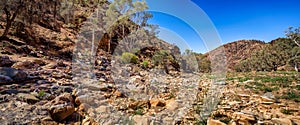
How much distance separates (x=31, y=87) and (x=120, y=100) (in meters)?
3.47

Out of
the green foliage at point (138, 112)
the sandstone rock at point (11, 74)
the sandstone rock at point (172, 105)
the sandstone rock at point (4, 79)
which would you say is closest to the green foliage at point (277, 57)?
the sandstone rock at point (172, 105)

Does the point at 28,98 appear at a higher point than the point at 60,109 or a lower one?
higher

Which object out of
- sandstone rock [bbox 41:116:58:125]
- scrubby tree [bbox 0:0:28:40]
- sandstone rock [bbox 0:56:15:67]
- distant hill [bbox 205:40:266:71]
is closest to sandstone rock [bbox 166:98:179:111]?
sandstone rock [bbox 41:116:58:125]

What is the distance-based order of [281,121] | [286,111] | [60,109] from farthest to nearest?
[286,111] → [60,109] → [281,121]

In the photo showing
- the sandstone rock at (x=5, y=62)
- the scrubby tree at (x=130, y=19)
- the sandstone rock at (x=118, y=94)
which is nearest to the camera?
the sandstone rock at (x=118, y=94)

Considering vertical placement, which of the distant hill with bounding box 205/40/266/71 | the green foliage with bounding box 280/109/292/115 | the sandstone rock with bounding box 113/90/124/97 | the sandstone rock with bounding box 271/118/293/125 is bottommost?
the sandstone rock with bounding box 271/118/293/125

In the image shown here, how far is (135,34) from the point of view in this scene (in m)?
21.2

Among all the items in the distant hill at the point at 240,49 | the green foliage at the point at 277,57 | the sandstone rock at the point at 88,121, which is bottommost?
the sandstone rock at the point at 88,121

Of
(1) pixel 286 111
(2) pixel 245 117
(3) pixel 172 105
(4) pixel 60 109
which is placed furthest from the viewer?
(3) pixel 172 105

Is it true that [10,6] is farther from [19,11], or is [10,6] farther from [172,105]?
[172,105]

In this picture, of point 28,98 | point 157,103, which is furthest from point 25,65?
point 157,103

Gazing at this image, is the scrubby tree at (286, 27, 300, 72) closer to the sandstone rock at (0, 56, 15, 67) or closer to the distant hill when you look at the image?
the sandstone rock at (0, 56, 15, 67)

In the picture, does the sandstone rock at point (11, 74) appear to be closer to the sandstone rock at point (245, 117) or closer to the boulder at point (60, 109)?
the boulder at point (60, 109)

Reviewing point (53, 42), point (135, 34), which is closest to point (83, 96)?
point (53, 42)
